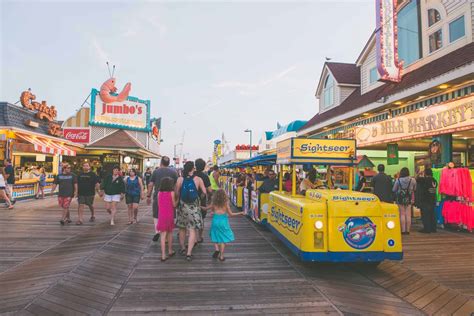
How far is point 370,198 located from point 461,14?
9.52 meters

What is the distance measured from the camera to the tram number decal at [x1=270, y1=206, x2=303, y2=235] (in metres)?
5.25

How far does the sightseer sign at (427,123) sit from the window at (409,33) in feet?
9.86

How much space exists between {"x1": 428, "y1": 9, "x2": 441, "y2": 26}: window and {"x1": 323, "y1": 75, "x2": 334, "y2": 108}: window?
26.8 feet

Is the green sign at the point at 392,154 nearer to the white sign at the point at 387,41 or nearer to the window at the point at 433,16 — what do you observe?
the white sign at the point at 387,41

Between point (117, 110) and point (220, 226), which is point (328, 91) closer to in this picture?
point (220, 226)

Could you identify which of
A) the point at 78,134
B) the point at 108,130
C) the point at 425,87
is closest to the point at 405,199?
the point at 425,87

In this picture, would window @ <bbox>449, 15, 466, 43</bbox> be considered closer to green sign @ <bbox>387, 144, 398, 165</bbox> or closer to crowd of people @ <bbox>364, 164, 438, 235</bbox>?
green sign @ <bbox>387, 144, 398, 165</bbox>

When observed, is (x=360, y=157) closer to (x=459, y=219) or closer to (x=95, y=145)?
(x=459, y=219)

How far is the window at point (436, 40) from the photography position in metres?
11.5

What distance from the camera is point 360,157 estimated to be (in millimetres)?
17578

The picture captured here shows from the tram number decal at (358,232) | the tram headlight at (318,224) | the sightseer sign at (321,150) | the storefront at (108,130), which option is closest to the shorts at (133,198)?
the sightseer sign at (321,150)

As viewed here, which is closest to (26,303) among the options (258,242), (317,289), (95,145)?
(317,289)

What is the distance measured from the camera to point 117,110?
27.5 meters

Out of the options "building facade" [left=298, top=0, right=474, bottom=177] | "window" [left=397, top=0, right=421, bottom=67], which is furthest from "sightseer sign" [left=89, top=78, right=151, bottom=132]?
"window" [left=397, top=0, right=421, bottom=67]
